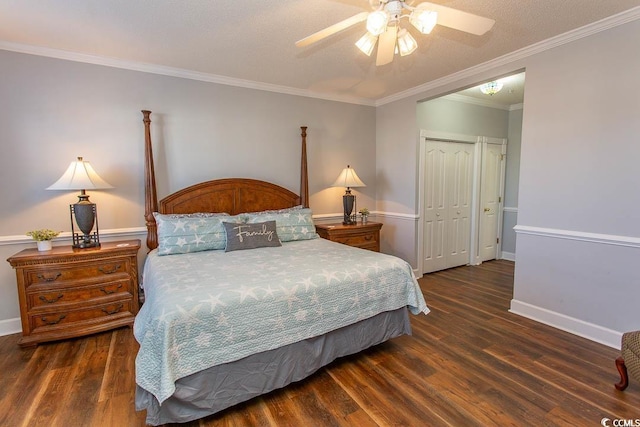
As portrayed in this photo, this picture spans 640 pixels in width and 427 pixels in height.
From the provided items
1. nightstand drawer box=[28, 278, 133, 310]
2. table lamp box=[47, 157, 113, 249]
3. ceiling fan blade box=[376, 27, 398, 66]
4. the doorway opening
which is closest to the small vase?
table lamp box=[47, 157, 113, 249]

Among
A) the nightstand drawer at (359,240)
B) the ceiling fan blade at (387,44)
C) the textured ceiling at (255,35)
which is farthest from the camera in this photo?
the nightstand drawer at (359,240)

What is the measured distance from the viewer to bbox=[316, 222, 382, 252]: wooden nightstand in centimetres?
396

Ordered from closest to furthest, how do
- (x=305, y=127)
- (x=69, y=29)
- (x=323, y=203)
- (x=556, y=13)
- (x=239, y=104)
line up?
(x=556, y=13) < (x=69, y=29) < (x=239, y=104) < (x=305, y=127) < (x=323, y=203)

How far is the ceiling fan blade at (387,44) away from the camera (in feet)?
6.51

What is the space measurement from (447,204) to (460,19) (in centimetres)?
333

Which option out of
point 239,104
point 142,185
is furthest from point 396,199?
point 142,185

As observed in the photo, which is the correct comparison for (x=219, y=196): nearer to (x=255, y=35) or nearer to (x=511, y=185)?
→ (x=255, y=35)

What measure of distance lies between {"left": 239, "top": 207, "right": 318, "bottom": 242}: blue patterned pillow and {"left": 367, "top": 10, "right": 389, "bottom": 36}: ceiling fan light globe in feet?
6.91

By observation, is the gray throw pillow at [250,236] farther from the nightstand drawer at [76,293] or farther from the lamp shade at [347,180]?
the lamp shade at [347,180]

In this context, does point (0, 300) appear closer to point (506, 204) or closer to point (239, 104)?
point (239, 104)

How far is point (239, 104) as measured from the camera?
12.3ft

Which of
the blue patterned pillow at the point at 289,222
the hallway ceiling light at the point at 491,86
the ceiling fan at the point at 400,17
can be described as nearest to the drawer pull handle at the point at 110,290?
the blue patterned pillow at the point at 289,222

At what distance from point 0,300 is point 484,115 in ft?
21.2

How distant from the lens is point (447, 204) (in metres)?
4.77
